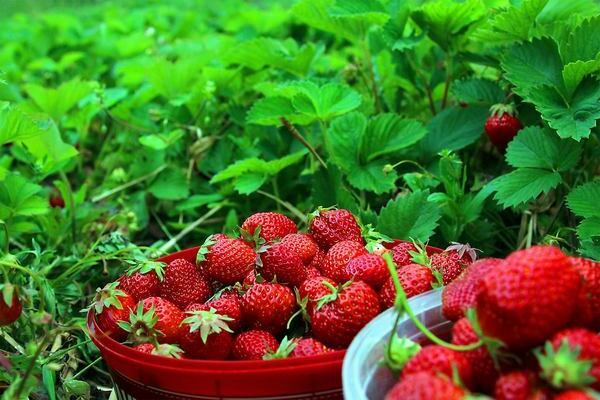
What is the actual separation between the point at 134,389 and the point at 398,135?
0.82 meters

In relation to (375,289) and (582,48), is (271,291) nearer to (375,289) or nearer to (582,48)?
(375,289)

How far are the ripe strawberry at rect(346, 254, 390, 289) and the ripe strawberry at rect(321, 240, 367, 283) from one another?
2 centimetres

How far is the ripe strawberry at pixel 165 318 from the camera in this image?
1.01 metres

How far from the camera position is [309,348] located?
0.97m

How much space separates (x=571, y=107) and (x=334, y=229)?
0.47 m

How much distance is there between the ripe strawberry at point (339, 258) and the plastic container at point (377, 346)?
150 millimetres

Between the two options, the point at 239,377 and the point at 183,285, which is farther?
the point at 183,285

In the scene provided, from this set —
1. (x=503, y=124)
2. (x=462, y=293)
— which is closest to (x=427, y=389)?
(x=462, y=293)

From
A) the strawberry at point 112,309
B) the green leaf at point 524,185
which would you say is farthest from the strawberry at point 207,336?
the green leaf at point 524,185

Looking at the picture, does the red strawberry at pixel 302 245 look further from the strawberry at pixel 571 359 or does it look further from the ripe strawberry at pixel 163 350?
the strawberry at pixel 571 359

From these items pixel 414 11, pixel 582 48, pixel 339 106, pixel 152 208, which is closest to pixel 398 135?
pixel 339 106

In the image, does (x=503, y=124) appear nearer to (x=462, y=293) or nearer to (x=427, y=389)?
(x=462, y=293)

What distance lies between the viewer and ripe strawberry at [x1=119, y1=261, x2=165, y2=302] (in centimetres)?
113

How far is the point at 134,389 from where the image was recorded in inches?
39.6
